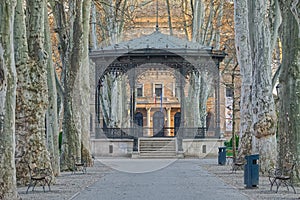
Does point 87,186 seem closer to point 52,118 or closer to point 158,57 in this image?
point 52,118

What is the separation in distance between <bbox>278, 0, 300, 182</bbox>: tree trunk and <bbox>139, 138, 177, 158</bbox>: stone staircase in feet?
70.5

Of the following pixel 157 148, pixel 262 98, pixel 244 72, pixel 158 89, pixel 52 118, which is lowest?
pixel 157 148

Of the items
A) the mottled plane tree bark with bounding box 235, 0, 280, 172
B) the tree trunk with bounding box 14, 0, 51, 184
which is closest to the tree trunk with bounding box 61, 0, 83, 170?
the tree trunk with bounding box 14, 0, 51, 184

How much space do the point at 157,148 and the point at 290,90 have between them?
23.4 metres

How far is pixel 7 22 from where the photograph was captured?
49.8ft

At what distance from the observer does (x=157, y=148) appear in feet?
141

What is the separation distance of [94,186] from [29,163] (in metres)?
1.93

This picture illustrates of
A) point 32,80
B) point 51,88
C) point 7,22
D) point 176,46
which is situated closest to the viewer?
point 7,22

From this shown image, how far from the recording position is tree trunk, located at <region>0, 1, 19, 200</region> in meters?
15.1

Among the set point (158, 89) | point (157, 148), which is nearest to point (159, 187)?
point (157, 148)

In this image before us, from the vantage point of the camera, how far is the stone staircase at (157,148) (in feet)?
137

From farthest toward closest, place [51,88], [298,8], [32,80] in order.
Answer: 1. [51,88]
2. [32,80]
3. [298,8]

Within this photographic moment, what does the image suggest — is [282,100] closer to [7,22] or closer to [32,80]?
[32,80]

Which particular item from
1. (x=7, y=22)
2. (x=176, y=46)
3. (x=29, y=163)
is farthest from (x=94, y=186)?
(x=176, y=46)
